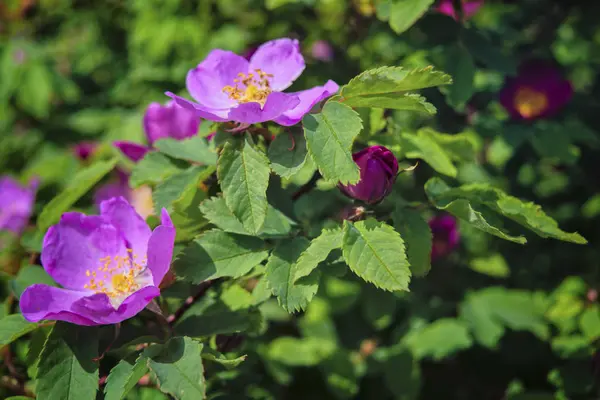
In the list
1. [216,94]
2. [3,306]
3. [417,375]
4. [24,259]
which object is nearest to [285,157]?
[216,94]

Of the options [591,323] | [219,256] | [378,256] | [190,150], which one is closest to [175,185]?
[190,150]

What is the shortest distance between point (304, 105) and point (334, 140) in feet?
0.34

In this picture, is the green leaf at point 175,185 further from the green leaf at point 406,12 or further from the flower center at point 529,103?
the flower center at point 529,103

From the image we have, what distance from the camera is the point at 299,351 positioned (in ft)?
6.15

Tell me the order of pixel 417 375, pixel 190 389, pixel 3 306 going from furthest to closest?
pixel 417 375
pixel 3 306
pixel 190 389

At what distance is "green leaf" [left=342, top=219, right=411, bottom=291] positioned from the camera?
0.91 m

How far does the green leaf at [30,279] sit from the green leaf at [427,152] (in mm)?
744

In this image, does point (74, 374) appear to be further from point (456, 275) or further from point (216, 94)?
point (456, 275)

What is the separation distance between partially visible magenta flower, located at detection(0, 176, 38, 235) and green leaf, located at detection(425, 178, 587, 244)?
1.23 m

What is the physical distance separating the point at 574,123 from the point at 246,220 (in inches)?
40.2

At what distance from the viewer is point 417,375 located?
67.3 inches

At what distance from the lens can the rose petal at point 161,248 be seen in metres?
0.94

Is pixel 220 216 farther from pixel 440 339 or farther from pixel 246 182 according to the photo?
pixel 440 339

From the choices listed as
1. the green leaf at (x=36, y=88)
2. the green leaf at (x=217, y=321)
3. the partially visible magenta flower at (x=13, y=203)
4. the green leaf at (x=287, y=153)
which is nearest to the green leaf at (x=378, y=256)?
the green leaf at (x=287, y=153)
